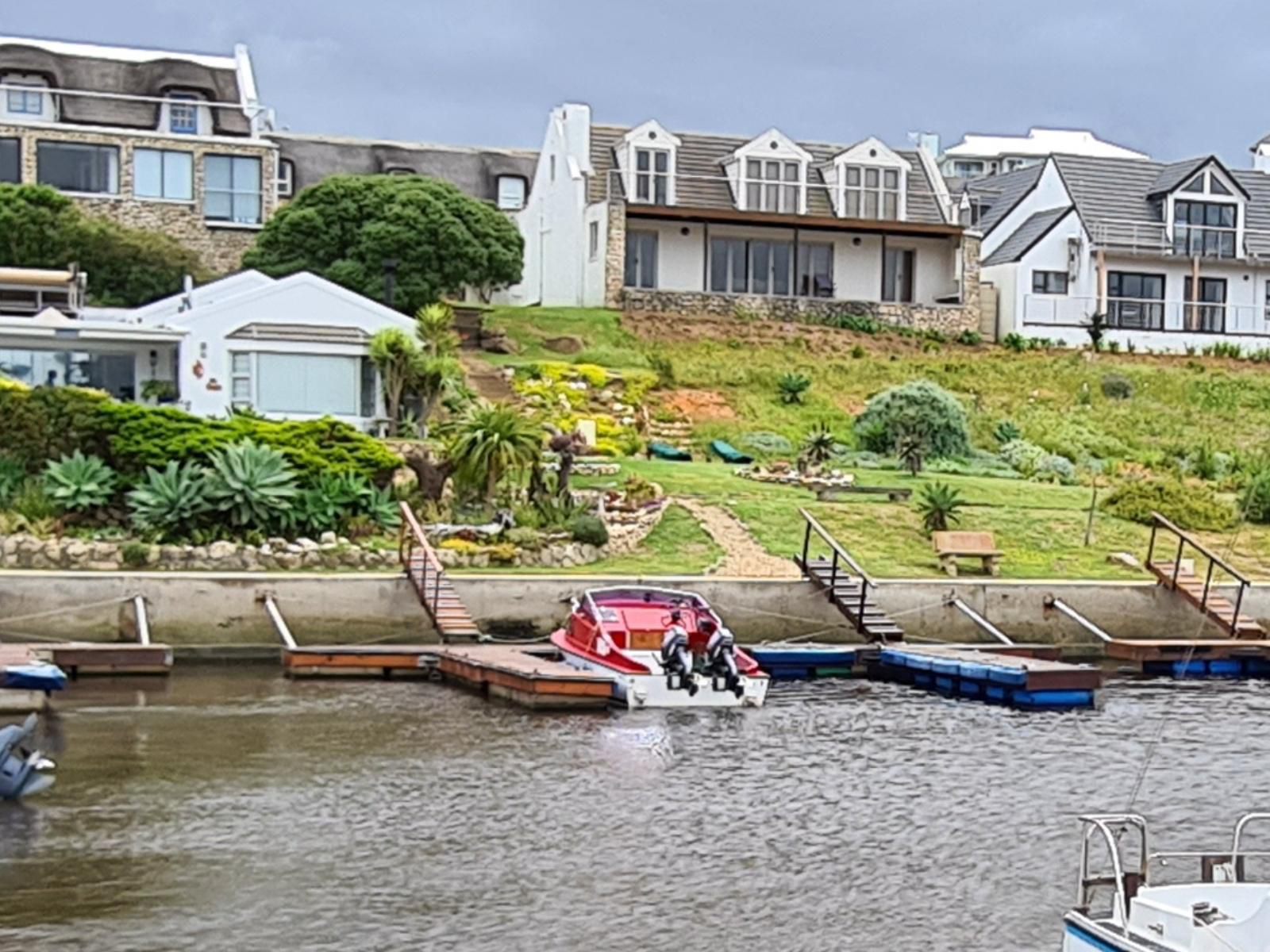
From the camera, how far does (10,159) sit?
74688mm

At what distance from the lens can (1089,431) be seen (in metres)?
62.0

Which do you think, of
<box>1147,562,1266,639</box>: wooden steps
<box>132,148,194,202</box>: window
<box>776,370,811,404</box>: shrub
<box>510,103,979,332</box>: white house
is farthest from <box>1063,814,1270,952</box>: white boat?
<box>132,148,194,202</box>: window

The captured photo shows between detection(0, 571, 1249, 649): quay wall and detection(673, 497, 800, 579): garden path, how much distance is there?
1.33m

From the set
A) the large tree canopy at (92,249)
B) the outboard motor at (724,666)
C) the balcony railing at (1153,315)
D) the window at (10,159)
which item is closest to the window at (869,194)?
the balcony railing at (1153,315)

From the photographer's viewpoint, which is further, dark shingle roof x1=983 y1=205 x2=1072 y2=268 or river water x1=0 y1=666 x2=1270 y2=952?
dark shingle roof x1=983 y1=205 x2=1072 y2=268

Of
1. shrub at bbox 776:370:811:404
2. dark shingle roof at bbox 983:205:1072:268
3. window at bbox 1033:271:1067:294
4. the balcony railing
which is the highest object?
dark shingle roof at bbox 983:205:1072:268

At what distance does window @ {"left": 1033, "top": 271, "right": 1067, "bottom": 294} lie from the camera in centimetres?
7838

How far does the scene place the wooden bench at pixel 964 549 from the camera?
143 ft

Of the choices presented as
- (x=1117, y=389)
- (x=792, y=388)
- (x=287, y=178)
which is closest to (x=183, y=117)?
(x=287, y=178)

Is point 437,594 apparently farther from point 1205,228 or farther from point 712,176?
point 1205,228

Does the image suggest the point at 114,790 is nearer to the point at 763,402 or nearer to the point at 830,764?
the point at 830,764

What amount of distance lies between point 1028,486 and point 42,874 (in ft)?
116

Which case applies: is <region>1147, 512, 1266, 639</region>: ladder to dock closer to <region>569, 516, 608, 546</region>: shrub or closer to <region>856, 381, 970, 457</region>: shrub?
<region>569, 516, 608, 546</region>: shrub

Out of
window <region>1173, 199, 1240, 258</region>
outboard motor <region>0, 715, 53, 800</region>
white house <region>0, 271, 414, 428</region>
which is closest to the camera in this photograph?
outboard motor <region>0, 715, 53, 800</region>
